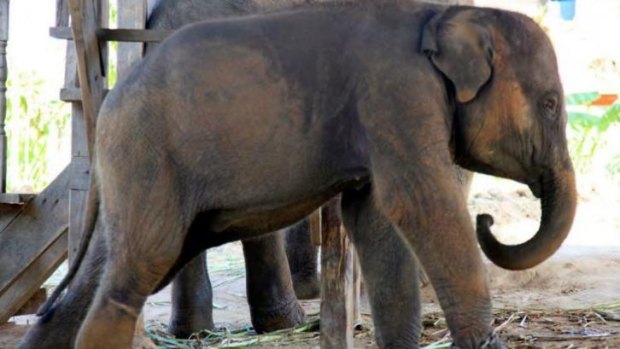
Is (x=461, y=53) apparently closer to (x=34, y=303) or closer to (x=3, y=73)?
(x=3, y=73)

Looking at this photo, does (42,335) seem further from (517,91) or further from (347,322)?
(517,91)

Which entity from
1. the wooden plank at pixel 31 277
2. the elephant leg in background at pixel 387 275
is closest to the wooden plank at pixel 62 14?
the wooden plank at pixel 31 277

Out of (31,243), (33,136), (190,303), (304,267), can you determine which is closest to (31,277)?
(31,243)

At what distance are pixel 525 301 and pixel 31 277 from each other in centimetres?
287

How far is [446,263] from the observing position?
4.11 metres

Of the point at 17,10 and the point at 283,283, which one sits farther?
the point at 17,10

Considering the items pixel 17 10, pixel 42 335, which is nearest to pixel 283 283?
pixel 42 335

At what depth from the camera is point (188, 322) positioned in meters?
6.17

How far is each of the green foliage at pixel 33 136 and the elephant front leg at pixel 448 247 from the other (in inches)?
337

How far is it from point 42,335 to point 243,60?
59.3 inches

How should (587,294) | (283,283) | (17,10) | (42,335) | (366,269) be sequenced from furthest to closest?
(17,10)
(587,294)
(283,283)
(42,335)
(366,269)

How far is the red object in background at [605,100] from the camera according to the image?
14.4m

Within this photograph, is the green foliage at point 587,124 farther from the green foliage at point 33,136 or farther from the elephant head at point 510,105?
the elephant head at point 510,105

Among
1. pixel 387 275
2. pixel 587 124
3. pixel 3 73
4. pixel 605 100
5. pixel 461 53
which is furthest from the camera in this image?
pixel 605 100
